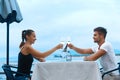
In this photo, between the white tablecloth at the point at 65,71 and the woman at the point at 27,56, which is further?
the woman at the point at 27,56

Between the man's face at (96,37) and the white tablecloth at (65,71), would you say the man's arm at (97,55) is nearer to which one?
the man's face at (96,37)

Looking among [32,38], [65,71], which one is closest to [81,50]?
[32,38]

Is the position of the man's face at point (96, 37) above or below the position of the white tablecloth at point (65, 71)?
above

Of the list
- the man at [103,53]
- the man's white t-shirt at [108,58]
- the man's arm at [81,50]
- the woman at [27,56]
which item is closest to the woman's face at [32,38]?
the woman at [27,56]

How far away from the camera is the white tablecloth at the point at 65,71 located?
12.3 feet

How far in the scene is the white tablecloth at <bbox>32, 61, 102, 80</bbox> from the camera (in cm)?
374

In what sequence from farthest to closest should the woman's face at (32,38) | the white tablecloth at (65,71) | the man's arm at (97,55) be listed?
the woman's face at (32,38) → the man's arm at (97,55) → the white tablecloth at (65,71)

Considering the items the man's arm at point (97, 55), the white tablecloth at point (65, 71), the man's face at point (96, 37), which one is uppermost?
the man's face at point (96, 37)

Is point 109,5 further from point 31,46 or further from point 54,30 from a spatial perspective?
point 31,46

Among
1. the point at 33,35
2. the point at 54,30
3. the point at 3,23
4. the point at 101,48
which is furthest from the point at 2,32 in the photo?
the point at 101,48

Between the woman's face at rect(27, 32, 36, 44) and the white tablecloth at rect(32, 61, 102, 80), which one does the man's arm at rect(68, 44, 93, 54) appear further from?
the white tablecloth at rect(32, 61, 102, 80)

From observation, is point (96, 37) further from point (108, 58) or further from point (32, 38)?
point (32, 38)

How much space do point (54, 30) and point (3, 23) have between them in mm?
818

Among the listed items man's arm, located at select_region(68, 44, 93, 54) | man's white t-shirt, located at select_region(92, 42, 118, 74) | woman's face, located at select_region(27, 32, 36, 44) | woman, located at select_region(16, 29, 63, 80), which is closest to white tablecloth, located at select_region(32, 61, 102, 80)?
man's white t-shirt, located at select_region(92, 42, 118, 74)
